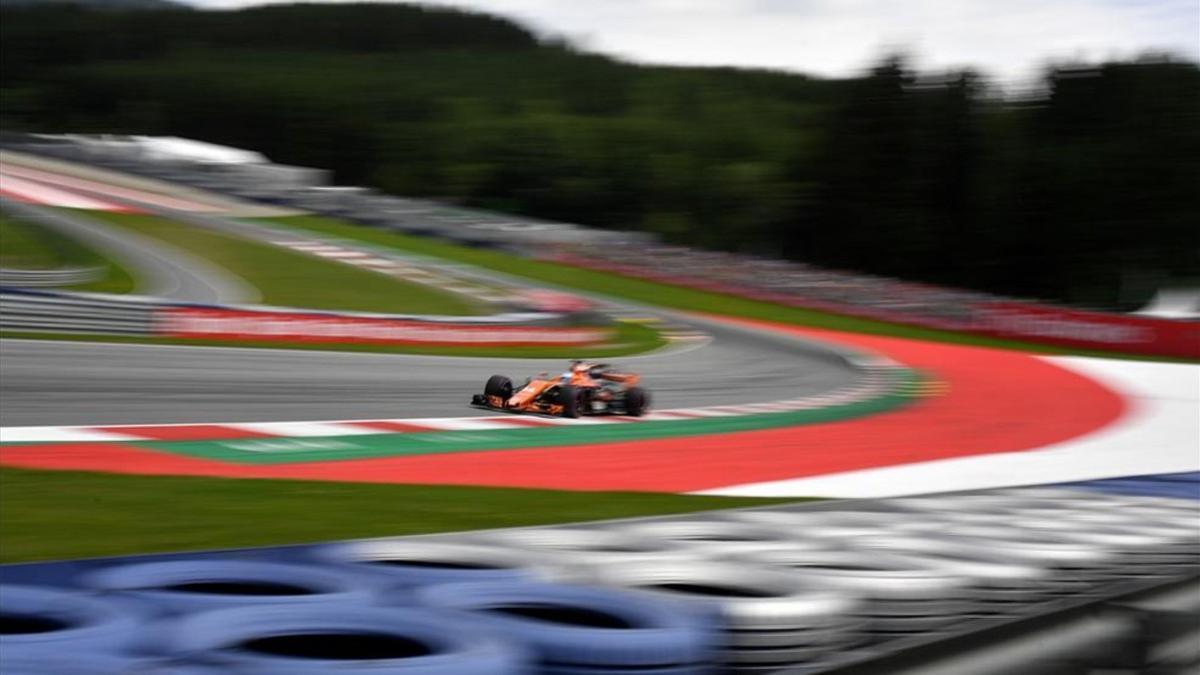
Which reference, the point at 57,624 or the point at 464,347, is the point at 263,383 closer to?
the point at 464,347

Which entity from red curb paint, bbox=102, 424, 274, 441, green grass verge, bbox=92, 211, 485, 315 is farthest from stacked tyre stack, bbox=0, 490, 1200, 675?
green grass verge, bbox=92, 211, 485, 315

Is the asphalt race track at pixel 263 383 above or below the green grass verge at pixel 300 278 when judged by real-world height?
below

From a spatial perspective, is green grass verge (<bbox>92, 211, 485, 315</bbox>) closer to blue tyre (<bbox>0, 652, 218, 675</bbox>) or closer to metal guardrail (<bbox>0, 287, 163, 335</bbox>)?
metal guardrail (<bbox>0, 287, 163, 335</bbox>)

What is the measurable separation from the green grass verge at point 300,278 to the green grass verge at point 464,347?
9.49 ft

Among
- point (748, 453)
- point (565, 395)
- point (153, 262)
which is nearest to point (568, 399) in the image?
point (565, 395)

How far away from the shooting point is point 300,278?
23859mm

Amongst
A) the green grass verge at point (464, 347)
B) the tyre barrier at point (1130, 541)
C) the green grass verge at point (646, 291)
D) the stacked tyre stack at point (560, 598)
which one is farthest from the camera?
the green grass verge at point (646, 291)

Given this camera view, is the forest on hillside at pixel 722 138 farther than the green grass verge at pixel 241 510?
Yes

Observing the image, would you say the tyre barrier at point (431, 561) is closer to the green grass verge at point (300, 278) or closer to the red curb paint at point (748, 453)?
the red curb paint at point (748, 453)

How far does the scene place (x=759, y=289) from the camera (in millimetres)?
31312

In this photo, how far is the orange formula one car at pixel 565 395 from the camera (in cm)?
1182

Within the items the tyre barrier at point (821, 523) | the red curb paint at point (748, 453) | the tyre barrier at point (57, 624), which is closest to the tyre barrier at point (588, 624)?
the tyre barrier at point (57, 624)

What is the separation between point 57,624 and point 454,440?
24.4 feet

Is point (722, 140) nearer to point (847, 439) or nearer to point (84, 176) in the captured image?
point (84, 176)
